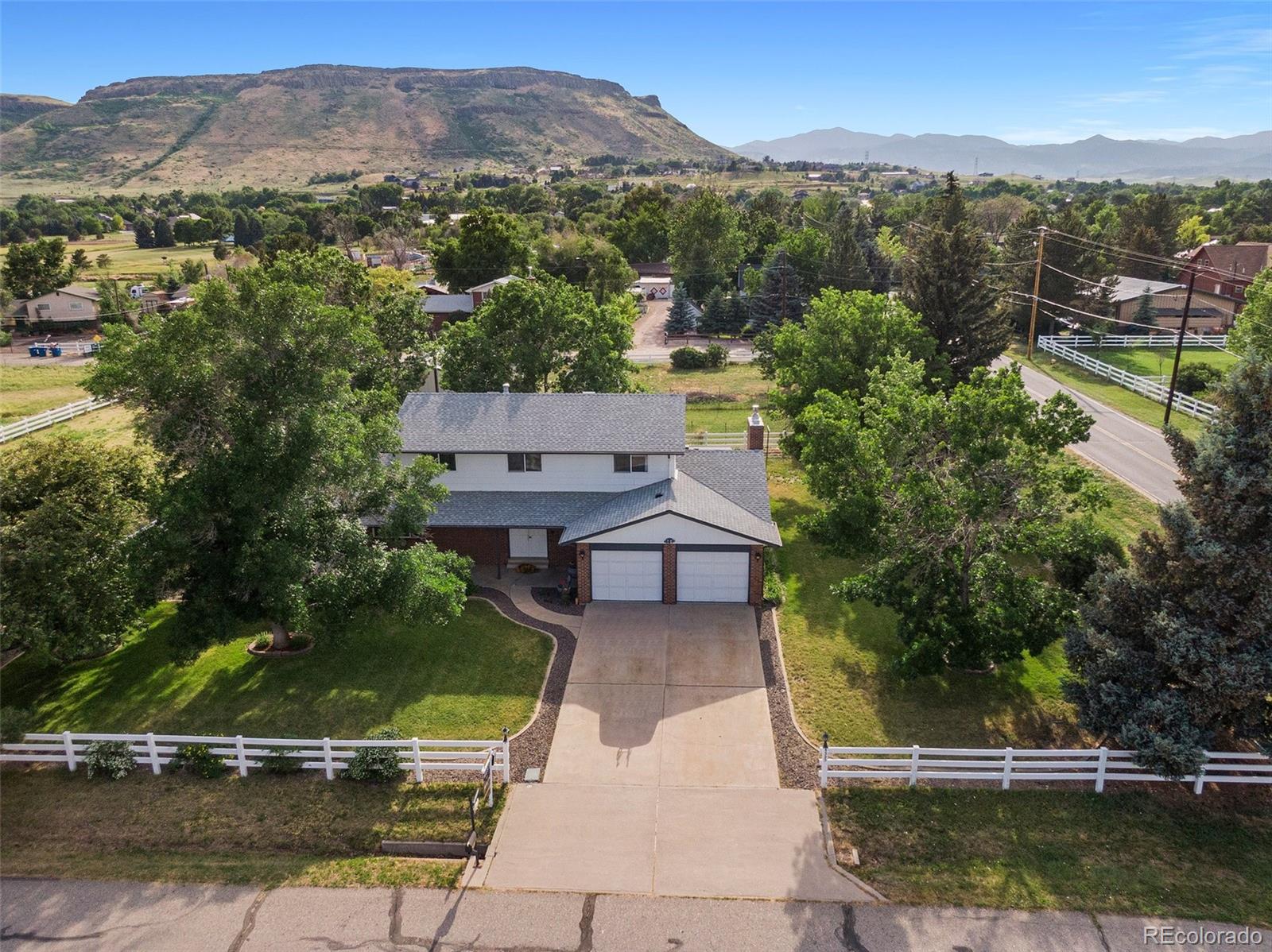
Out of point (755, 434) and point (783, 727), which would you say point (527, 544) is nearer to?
point (755, 434)

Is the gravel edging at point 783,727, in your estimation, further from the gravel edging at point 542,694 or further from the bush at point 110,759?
the bush at point 110,759

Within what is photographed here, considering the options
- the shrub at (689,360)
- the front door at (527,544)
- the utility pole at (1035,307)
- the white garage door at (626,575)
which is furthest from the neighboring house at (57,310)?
the utility pole at (1035,307)

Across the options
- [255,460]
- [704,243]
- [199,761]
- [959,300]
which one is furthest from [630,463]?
[704,243]

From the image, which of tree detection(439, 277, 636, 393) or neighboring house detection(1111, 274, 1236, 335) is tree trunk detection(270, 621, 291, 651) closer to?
tree detection(439, 277, 636, 393)

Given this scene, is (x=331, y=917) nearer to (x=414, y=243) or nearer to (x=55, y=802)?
(x=55, y=802)

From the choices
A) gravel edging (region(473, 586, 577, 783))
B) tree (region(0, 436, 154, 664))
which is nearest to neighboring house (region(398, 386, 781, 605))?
gravel edging (region(473, 586, 577, 783))

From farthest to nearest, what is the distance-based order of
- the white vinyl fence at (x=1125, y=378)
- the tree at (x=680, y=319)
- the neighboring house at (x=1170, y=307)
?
the tree at (x=680, y=319) → the neighboring house at (x=1170, y=307) → the white vinyl fence at (x=1125, y=378)
